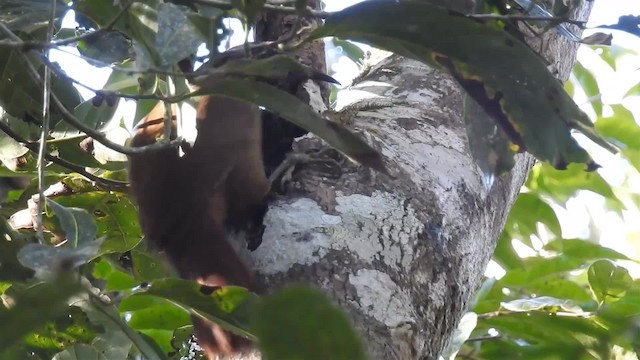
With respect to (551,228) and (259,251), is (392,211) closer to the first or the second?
(259,251)

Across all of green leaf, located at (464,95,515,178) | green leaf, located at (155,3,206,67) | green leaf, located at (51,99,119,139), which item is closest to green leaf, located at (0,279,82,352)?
green leaf, located at (155,3,206,67)

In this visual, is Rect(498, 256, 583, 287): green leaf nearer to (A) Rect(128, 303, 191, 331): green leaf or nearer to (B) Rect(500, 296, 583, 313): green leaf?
(B) Rect(500, 296, 583, 313): green leaf

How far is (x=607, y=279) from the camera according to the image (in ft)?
4.81

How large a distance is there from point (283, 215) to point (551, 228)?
99 cm

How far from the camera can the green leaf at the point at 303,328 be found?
1.05 ft

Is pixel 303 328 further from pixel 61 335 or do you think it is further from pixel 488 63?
pixel 61 335

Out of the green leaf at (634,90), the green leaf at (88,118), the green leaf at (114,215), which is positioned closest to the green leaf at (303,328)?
the green leaf at (88,118)

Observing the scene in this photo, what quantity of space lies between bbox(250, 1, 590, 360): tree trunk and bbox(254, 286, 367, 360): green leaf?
1.87ft

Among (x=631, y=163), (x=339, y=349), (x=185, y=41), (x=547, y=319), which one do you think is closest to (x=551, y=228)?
(x=631, y=163)

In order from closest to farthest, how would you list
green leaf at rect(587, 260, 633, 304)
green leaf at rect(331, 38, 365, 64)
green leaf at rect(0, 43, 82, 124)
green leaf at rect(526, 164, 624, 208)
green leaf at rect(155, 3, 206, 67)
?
green leaf at rect(155, 3, 206, 67), green leaf at rect(0, 43, 82, 124), green leaf at rect(587, 260, 633, 304), green leaf at rect(526, 164, 624, 208), green leaf at rect(331, 38, 365, 64)

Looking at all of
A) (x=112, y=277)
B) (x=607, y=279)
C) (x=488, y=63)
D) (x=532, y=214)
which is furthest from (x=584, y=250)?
(x=488, y=63)

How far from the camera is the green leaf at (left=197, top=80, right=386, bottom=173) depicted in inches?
31.0

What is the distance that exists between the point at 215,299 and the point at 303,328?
1.53 ft

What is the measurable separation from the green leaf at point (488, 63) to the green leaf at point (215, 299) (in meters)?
0.26
